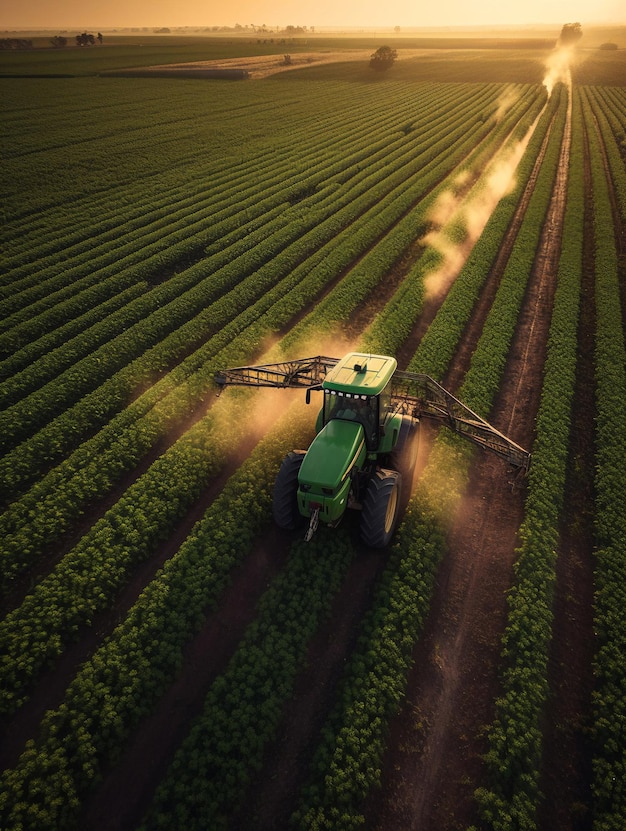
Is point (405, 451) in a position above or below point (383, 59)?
below

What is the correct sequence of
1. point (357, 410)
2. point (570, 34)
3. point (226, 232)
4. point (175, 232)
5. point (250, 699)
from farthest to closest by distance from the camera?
point (570, 34), point (226, 232), point (175, 232), point (357, 410), point (250, 699)

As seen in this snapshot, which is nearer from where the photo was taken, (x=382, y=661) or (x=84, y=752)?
(x=84, y=752)

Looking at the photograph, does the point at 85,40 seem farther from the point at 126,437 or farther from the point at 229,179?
the point at 126,437

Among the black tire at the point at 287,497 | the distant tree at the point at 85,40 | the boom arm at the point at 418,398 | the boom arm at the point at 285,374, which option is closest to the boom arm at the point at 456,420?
the boom arm at the point at 418,398

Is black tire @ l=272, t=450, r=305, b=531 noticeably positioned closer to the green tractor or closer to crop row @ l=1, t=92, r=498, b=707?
the green tractor

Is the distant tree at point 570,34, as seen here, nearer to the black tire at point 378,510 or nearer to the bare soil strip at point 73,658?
the black tire at point 378,510

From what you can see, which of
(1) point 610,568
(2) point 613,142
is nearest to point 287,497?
(1) point 610,568

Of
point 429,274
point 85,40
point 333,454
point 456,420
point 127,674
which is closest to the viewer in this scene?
point 127,674

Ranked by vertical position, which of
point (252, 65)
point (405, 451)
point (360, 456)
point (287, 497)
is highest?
point (252, 65)
